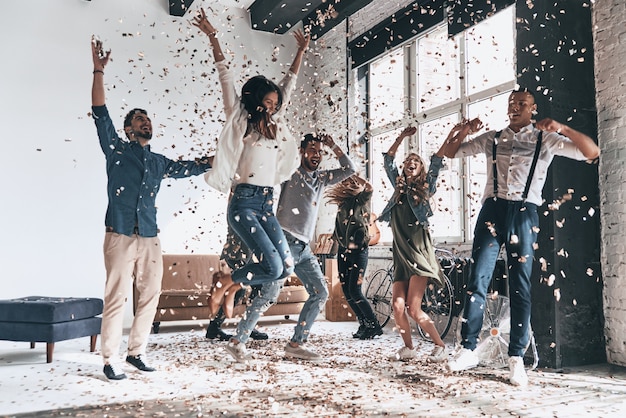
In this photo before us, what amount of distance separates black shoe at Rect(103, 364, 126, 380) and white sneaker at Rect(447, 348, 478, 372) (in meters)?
2.05

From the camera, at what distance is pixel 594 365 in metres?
4.12

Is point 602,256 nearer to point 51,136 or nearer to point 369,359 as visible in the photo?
point 369,359

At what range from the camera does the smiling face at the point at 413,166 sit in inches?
171

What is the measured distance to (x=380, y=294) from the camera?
6613mm

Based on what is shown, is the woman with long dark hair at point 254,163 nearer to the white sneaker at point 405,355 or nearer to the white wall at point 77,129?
the white sneaker at point 405,355

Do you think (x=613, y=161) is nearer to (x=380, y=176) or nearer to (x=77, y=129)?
(x=380, y=176)

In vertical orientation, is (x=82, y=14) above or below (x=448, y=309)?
above

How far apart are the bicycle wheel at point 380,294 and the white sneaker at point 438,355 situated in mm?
1836

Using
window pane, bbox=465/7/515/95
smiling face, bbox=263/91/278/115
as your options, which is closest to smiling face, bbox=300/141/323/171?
smiling face, bbox=263/91/278/115

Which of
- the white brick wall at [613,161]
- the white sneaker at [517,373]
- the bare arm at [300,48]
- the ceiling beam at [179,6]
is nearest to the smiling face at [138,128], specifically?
the bare arm at [300,48]

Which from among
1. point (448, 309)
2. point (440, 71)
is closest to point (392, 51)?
point (440, 71)

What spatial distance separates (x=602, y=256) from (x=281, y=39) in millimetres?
5351

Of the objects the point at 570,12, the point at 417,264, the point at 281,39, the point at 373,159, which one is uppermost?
the point at 281,39

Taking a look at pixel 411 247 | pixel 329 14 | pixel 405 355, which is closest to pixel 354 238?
pixel 411 247
